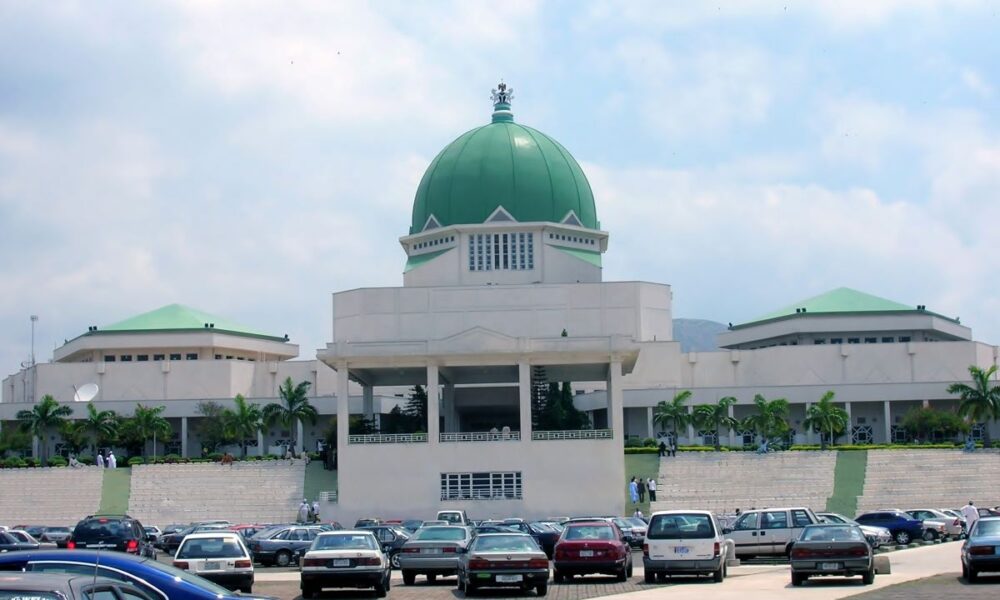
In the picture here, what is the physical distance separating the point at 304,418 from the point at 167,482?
513 inches

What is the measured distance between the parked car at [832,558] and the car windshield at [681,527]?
1991 mm

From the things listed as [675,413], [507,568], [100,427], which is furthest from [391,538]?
[100,427]

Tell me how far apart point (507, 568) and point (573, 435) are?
32.6 meters

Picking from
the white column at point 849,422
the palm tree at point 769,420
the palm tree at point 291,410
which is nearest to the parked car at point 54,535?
the palm tree at point 291,410

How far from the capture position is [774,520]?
34844mm

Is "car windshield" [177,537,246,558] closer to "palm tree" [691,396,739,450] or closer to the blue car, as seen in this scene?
the blue car

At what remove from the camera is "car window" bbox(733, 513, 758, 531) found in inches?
1383

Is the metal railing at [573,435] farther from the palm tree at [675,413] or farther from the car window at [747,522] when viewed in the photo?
the car window at [747,522]

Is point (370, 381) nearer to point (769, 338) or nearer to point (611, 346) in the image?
point (611, 346)

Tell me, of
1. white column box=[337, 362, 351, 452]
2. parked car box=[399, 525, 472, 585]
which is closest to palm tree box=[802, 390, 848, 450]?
white column box=[337, 362, 351, 452]

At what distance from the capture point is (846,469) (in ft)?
199

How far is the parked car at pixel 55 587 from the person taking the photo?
1040 cm

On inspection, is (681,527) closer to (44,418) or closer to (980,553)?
(980,553)

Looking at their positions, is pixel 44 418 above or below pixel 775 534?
above
